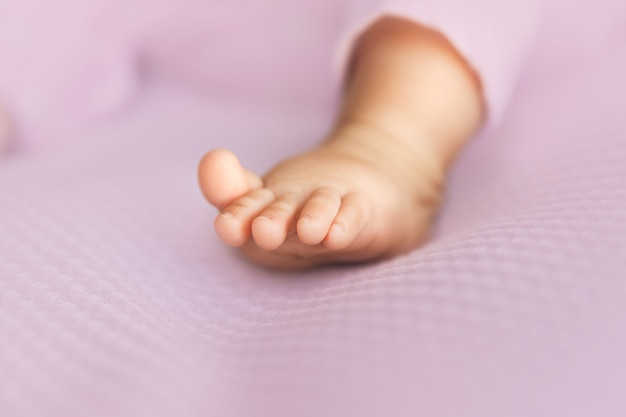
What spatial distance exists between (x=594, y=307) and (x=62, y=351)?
0.27 m

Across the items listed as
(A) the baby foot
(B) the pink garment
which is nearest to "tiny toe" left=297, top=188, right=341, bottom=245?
(A) the baby foot

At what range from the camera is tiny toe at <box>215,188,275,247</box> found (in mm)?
394

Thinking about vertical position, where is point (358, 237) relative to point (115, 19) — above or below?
below

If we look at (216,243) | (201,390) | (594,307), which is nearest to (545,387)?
(594,307)

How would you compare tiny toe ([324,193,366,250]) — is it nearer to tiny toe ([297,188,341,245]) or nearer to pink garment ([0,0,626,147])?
tiny toe ([297,188,341,245])

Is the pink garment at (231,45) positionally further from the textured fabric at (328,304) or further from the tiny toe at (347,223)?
the tiny toe at (347,223)

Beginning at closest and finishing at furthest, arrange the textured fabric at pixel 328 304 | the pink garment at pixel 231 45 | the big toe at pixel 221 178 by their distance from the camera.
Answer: the textured fabric at pixel 328 304 → the big toe at pixel 221 178 → the pink garment at pixel 231 45

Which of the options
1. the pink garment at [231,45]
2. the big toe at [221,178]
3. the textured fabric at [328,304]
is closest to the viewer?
the textured fabric at [328,304]

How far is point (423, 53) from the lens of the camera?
0.56m

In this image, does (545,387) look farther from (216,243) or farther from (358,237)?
(216,243)

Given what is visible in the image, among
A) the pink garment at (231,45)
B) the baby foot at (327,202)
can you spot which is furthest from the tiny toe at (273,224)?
the pink garment at (231,45)

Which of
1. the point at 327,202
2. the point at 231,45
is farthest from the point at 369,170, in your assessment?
the point at 231,45

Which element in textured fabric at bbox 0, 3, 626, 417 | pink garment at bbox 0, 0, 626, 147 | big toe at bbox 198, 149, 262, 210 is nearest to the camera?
textured fabric at bbox 0, 3, 626, 417

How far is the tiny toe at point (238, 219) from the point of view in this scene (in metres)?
0.39
